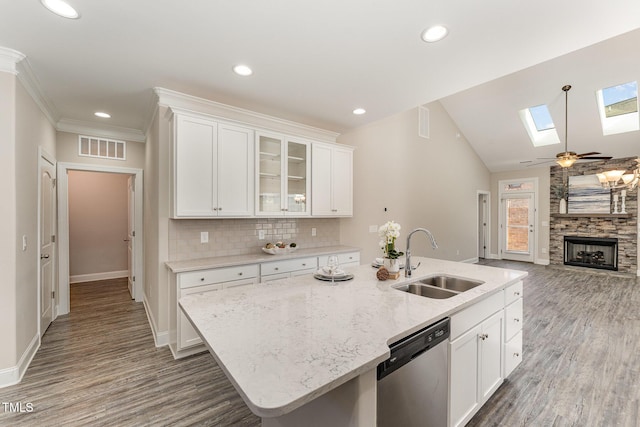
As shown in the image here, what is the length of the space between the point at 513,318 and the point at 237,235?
2925mm

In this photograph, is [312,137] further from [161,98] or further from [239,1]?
[239,1]

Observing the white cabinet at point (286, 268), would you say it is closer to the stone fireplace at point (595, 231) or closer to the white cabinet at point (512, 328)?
the white cabinet at point (512, 328)

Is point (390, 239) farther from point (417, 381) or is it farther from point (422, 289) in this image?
point (417, 381)

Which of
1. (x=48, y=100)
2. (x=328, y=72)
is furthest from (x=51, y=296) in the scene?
(x=328, y=72)

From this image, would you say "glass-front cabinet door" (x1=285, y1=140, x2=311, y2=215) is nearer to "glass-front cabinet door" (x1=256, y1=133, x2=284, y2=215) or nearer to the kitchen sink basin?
"glass-front cabinet door" (x1=256, y1=133, x2=284, y2=215)

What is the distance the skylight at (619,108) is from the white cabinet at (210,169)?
21.0 feet

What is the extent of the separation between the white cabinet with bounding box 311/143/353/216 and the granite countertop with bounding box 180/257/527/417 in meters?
1.94

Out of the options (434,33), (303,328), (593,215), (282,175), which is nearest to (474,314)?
(303,328)

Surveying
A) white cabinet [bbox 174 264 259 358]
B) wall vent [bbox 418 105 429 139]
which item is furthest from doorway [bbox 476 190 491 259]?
white cabinet [bbox 174 264 259 358]

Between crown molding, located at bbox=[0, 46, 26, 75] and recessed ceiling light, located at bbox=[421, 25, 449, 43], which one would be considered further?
crown molding, located at bbox=[0, 46, 26, 75]

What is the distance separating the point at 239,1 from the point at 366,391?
2.22 meters

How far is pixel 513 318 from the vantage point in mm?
2309

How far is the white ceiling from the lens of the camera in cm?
184

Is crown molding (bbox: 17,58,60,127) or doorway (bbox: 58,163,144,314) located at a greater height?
crown molding (bbox: 17,58,60,127)
